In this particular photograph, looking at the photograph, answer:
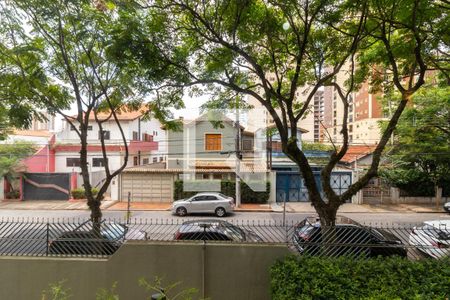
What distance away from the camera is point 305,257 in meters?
4.77

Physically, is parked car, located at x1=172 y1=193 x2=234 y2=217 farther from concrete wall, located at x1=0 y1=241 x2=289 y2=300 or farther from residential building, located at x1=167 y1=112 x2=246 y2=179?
concrete wall, located at x1=0 y1=241 x2=289 y2=300

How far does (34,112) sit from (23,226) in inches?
101

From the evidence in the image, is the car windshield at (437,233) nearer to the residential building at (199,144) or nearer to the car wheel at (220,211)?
the car wheel at (220,211)

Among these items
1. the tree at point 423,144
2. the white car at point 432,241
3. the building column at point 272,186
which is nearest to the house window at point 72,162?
the building column at point 272,186

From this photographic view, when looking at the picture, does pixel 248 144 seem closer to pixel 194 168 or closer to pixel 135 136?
pixel 194 168

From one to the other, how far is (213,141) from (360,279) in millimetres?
15771

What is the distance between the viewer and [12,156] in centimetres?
1794

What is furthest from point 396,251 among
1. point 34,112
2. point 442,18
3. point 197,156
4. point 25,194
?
point 25,194

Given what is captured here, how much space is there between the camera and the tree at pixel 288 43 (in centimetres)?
552

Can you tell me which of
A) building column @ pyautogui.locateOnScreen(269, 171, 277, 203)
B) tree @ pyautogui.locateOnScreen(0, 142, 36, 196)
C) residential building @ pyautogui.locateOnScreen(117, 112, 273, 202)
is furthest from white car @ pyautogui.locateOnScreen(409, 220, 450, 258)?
tree @ pyautogui.locateOnScreen(0, 142, 36, 196)

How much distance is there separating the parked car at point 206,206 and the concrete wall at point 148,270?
9377mm

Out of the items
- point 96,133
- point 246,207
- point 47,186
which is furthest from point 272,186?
point 47,186

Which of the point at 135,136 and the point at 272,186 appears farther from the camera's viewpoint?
the point at 135,136

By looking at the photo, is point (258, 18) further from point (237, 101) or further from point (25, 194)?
point (25, 194)
